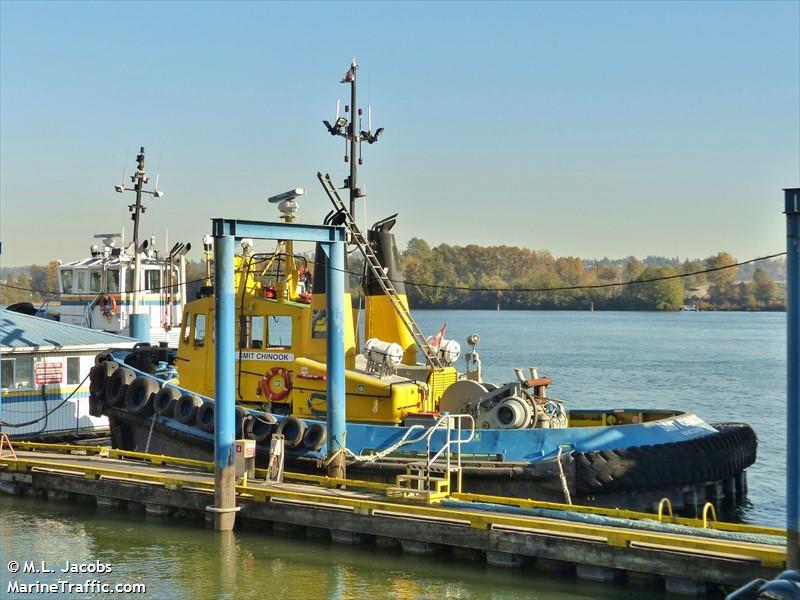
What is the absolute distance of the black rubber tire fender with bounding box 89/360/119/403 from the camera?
57.7ft

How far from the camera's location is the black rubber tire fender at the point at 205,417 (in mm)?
16141

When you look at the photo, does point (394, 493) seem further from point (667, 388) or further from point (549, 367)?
point (549, 367)

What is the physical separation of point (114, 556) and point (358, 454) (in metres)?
3.55

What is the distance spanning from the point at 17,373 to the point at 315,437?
7.72 metres

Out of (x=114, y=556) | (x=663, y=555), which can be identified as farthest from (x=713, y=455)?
(x=114, y=556)

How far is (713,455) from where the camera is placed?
14.6 meters

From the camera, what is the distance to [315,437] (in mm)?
15047

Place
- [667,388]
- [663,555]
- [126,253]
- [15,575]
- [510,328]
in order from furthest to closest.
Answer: [510,328], [667,388], [126,253], [15,575], [663,555]

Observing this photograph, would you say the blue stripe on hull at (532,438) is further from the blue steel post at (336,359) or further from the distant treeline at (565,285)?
the distant treeline at (565,285)

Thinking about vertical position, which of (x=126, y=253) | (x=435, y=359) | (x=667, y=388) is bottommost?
(x=667, y=388)

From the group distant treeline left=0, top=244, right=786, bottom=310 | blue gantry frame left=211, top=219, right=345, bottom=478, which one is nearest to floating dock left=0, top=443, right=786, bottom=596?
blue gantry frame left=211, top=219, right=345, bottom=478

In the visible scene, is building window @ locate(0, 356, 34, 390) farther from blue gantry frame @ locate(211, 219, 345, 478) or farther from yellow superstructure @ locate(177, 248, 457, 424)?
blue gantry frame @ locate(211, 219, 345, 478)

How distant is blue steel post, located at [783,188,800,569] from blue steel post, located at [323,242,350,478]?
625cm

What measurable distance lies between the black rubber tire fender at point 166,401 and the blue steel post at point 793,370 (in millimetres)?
9684
